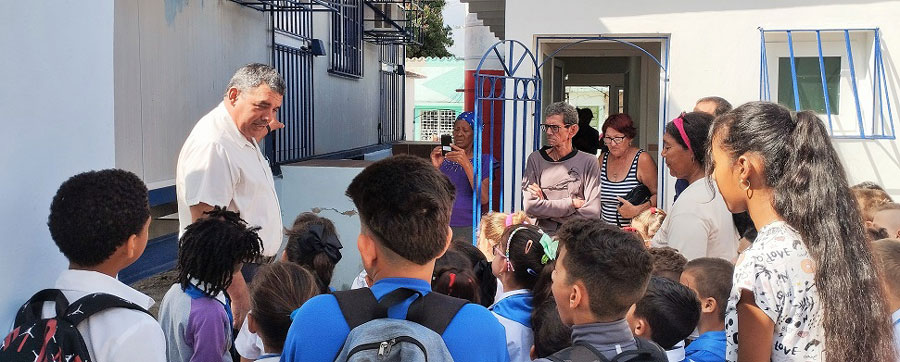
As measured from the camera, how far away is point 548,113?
4.85m

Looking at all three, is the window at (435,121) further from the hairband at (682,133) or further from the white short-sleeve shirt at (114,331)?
the white short-sleeve shirt at (114,331)

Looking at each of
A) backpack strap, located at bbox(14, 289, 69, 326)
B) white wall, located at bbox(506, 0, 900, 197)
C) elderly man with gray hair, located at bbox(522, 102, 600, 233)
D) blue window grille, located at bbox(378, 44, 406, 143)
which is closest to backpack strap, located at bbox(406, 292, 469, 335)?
backpack strap, located at bbox(14, 289, 69, 326)

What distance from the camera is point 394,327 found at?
1.56 m

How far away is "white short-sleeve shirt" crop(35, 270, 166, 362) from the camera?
1.83m

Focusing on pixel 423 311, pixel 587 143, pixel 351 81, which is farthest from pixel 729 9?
pixel 351 81

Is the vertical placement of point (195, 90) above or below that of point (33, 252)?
above

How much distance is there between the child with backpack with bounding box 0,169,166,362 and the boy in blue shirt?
44 centimetres

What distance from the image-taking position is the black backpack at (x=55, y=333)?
1.78 m

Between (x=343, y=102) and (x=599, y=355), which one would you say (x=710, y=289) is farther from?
(x=343, y=102)

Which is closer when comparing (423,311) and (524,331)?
(423,311)

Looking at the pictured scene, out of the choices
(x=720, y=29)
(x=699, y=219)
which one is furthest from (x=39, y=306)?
(x=720, y=29)

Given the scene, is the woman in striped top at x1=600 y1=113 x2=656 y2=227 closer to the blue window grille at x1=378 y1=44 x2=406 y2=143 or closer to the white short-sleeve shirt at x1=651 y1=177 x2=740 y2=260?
the white short-sleeve shirt at x1=651 y1=177 x2=740 y2=260

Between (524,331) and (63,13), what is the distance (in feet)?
5.78

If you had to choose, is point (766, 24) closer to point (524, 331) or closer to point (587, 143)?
point (587, 143)
